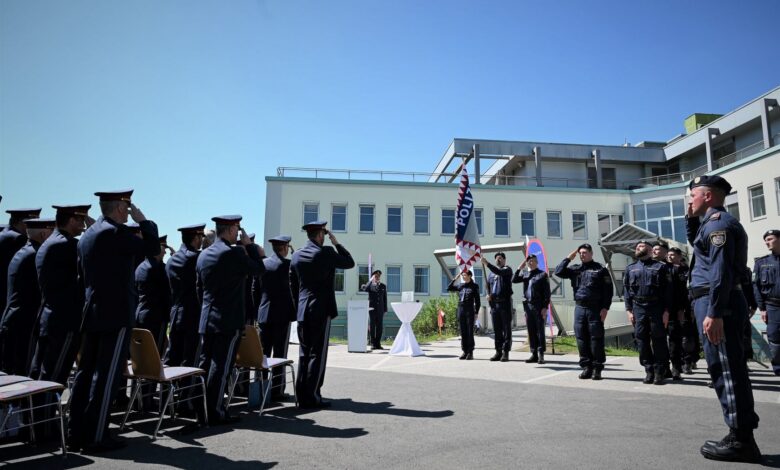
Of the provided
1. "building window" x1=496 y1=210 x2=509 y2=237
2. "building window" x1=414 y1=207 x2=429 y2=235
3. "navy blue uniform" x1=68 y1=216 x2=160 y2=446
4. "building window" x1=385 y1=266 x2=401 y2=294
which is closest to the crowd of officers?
"navy blue uniform" x1=68 y1=216 x2=160 y2=446

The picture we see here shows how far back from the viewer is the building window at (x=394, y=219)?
33062mm

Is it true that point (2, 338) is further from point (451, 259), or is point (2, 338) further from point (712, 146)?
point (712, 146)

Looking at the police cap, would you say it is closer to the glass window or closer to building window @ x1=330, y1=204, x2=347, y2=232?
building window @ x1=330, y1=204, x2=347, y2=232

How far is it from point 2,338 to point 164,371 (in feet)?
6.25

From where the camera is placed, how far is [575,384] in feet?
25.6

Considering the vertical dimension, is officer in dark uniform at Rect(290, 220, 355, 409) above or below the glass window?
below

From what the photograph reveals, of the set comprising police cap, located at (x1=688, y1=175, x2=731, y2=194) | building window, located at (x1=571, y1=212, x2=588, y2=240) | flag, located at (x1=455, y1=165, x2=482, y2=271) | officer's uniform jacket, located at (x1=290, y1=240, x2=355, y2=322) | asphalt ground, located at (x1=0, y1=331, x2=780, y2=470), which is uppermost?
building window, located at (x1=571, y1=212, x2=588, y2=240)

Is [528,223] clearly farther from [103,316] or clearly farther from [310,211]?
[103,316]

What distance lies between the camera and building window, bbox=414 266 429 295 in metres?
32.8

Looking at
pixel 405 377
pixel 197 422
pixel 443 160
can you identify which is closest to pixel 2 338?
pixel 197 422

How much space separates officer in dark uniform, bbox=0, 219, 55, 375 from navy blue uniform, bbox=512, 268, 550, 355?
8.47 metres

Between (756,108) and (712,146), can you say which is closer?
(756,108)

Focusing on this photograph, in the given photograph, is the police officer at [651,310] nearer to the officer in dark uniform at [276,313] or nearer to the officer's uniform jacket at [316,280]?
the officer's uniform jacket at [316,280]

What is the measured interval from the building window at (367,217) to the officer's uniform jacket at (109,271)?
28116 mm
